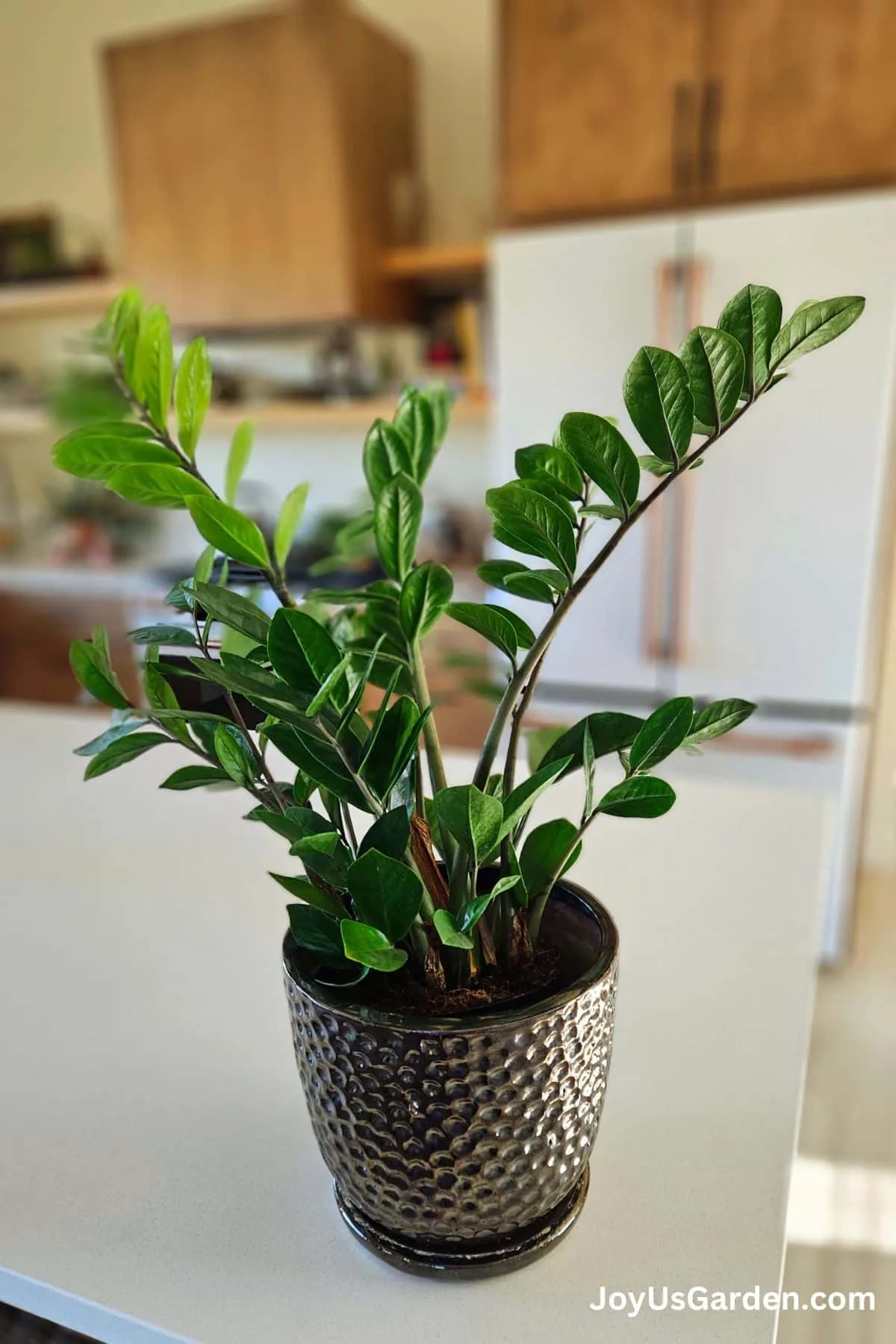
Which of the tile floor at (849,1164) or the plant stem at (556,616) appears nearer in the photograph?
the plant stem at (556,616)

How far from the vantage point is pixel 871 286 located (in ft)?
5.97

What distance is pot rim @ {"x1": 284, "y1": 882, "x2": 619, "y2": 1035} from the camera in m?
0.46

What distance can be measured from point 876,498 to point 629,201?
0.83m

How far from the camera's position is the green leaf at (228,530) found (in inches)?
18.9

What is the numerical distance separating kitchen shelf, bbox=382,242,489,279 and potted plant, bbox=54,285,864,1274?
211 centimetres

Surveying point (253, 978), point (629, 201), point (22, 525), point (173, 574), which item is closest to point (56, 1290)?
point (253, 978)

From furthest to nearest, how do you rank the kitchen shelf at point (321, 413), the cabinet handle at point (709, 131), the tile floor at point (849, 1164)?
the kitchen shelf at point (321, 413), the cabinet handle at point (709, 131), the tile floor at point (849, 1164)

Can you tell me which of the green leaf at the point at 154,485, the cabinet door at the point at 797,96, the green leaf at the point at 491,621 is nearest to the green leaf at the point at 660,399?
the green leaf at the point at 491,621

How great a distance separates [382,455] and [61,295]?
9.95ft

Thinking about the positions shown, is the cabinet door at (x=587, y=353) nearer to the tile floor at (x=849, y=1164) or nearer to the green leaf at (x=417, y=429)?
the tile floor at (x=849, y=1164)

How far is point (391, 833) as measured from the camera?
18.5 inches

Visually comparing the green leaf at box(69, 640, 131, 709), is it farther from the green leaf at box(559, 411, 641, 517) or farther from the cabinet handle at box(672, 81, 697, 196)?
the cabinet handle at box(672, 81, 697, 196)

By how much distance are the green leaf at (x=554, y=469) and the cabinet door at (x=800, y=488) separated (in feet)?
4.92

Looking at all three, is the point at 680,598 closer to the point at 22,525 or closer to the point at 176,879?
the point at 176,879
